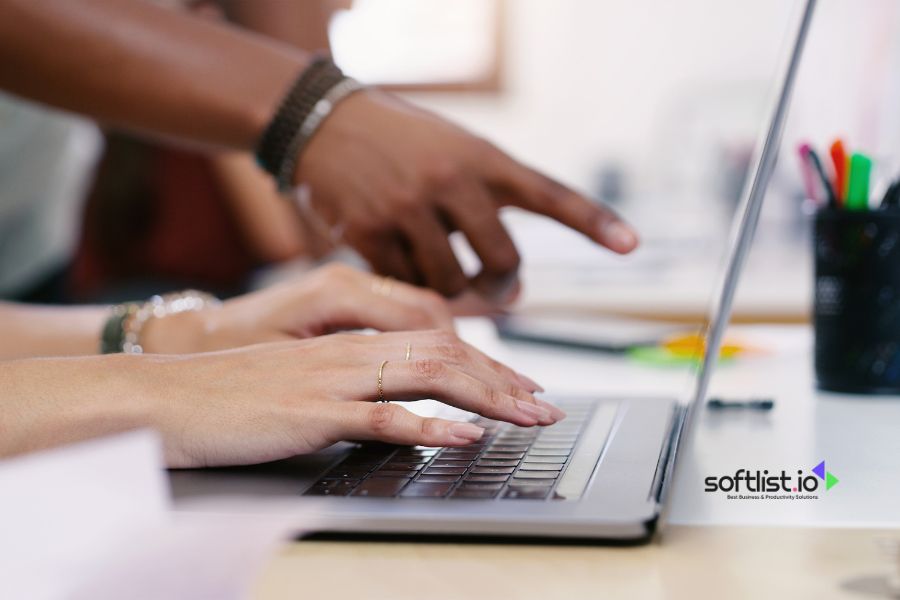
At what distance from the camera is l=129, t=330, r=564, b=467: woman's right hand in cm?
53

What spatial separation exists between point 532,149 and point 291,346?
2916 mm

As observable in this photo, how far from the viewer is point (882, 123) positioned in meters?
2.41

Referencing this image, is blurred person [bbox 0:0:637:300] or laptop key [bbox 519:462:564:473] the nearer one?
laptop key [bbox 519:462:564:473]

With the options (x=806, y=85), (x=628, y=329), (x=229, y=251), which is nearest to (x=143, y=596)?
(x=628, y=329)

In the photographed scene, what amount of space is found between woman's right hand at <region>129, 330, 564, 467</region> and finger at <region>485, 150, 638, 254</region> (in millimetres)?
272

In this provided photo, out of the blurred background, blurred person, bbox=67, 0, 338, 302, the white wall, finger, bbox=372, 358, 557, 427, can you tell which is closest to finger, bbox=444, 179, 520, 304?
finger, bbox=372, 358, 557, 427

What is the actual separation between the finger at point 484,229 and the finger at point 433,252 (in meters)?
0.02

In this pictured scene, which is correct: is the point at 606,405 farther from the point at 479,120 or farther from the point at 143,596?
the point at 479,120

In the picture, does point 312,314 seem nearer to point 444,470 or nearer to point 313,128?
point 313,128

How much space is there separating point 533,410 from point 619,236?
0.99ft

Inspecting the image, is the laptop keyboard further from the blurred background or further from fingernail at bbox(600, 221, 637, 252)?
the blurred background

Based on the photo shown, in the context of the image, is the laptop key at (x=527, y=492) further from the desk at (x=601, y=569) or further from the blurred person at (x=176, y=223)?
the blurred person at (x=176, y=223)

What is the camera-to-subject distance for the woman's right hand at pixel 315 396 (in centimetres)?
53

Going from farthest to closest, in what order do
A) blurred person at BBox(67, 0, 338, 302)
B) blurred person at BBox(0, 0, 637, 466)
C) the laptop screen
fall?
1. blurred person at BBox(67, 0, 338, 302)
2. blurred person at BBox(0, 0, 637, 466)
3. the laptop screen
